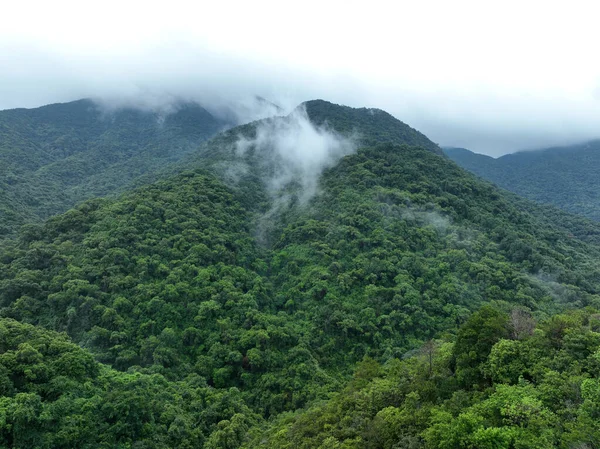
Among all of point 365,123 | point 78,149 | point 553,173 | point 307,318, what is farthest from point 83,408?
point 553,173

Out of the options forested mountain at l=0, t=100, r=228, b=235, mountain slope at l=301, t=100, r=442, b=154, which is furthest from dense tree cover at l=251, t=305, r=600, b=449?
mountain slope at l=301, t=100, r=442, b=154

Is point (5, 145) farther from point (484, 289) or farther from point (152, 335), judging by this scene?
point (484, 289)

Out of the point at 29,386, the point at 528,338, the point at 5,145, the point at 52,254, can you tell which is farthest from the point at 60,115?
the point at 528,338

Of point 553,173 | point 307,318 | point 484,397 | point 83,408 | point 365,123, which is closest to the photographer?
point 484,397

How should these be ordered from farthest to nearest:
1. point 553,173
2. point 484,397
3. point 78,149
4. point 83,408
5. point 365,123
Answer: point 553,173, point 78,149, point 365,123, point 83,408, point 484,397

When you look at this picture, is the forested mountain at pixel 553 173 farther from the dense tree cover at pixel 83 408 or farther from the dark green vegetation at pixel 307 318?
the dense tree cover at pixel 83 408

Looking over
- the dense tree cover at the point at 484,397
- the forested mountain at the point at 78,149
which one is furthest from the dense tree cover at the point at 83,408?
the forested mountain at the point at 78,149

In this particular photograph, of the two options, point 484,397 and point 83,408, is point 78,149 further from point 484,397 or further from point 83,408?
point 484,397
